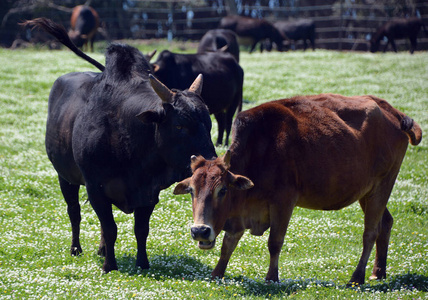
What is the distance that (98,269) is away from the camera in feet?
28.0

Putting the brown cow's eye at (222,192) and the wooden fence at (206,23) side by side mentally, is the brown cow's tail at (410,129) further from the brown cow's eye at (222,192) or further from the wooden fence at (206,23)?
the wooden fence at (206,23)

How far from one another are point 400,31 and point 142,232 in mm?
34348

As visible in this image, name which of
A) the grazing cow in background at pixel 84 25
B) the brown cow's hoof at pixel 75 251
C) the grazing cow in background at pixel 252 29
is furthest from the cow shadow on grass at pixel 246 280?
the grazing cow in background at pixel 252 29

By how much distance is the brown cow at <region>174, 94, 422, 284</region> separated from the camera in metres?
7.43

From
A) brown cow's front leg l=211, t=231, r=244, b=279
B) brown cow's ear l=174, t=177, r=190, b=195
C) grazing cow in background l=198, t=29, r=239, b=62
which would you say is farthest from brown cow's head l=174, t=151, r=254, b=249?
grazing cow in background l=198, t=29, r=239, b=62

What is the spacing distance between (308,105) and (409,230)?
365 centimetres

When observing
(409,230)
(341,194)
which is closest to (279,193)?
(341,194)

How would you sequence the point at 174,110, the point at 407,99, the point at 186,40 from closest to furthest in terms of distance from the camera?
the point at 174,110 → the point at 407,99 → the point at 186,40

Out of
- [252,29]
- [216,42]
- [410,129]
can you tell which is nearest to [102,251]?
[410,129]

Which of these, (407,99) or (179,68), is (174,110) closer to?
(179,68)

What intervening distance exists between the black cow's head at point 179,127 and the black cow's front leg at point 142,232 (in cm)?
101

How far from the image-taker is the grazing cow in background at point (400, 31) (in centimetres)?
3881

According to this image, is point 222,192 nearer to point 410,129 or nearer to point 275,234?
point 275,234

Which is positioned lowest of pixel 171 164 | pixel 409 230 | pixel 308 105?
pixel 409 230
